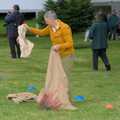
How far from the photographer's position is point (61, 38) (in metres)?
10.9

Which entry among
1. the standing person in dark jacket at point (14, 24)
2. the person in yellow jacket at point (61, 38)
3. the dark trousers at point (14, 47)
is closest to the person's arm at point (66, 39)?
the person in yellow jacket at point (61, 38)

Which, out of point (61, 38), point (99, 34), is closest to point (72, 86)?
point (61, 38)

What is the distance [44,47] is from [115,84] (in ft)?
44.9

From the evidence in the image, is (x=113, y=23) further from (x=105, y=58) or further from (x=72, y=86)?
(x=72, y=86)

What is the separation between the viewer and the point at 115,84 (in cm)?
1401

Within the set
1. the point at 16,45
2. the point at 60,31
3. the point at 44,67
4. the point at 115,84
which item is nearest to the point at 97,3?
the point at 16,45

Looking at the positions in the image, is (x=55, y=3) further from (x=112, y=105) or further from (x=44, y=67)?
(x=112, y=105)

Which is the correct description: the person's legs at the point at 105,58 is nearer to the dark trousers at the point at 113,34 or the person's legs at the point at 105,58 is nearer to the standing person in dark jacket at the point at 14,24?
the standing person in dark jacket at the point at 14,24

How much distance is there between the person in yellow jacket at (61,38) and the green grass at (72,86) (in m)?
0.85

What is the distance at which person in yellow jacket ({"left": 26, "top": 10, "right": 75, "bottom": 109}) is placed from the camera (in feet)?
34.9

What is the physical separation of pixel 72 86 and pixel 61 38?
2809 millimetres

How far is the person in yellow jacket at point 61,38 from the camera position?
1063 cm

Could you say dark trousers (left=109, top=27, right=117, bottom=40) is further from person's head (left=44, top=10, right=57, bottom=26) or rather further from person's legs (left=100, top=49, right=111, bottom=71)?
person's head (left=44, top=10, right=57, bottom=26)

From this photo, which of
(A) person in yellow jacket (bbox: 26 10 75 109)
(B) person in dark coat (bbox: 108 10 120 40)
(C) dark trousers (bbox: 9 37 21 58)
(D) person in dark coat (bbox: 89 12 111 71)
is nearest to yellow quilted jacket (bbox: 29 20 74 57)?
(A) person in yellow jacket (bbox: 26 10 75 109)
